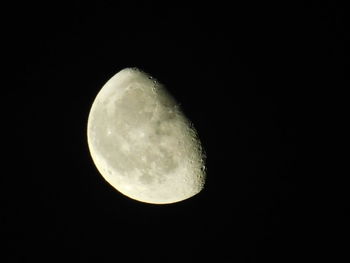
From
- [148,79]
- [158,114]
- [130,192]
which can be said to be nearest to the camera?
[158,114]

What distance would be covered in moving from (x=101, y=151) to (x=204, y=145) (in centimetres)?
118

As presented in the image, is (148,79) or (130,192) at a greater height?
(148,79)

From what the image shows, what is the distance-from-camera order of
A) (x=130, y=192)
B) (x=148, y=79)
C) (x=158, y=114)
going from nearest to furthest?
(x=158, y=114) → (x=148, y=79) → (x=130, y=192)

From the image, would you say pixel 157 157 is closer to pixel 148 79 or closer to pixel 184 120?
pixel 184 120

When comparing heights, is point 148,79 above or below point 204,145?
above

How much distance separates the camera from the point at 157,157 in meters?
3.21

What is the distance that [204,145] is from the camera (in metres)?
3.29

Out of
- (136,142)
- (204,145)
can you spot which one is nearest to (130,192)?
(136,142)

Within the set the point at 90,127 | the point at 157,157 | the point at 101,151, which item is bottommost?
the point at 157,157

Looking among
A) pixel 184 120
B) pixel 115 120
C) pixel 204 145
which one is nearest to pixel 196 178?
pixel 204 145

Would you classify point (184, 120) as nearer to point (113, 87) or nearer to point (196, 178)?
point (196, 178)

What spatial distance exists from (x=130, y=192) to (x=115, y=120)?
97 centimetres

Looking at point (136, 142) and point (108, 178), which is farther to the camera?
point (108, 178)

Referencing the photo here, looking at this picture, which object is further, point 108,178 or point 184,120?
point 108,178
